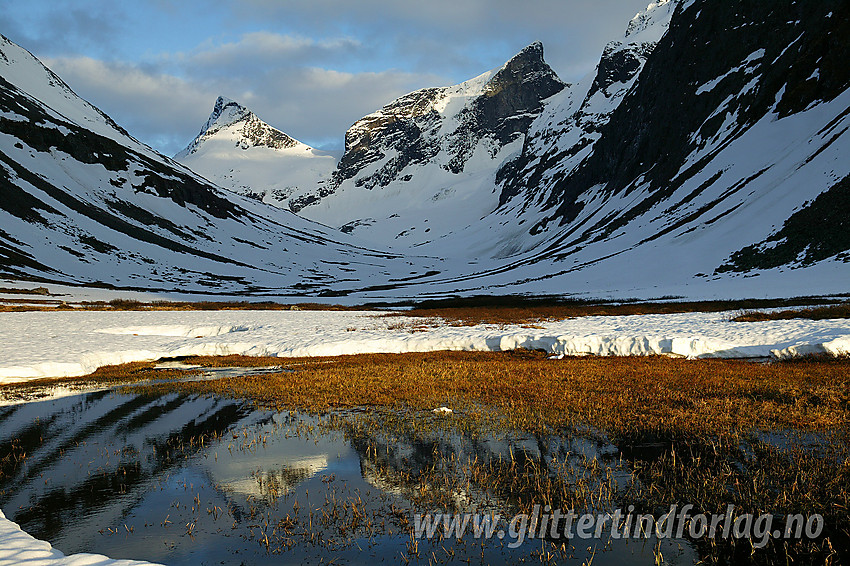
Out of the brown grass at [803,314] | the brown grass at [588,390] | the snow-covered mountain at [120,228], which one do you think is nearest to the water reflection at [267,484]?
the brown grass at [588,390]

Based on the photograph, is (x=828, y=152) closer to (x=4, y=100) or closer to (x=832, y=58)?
(x=832, y=58)

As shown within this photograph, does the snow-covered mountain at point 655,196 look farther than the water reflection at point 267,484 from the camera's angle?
Yes

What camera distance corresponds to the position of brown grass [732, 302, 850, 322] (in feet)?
95.6

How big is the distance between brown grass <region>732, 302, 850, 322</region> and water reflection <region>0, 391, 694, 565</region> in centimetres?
2588

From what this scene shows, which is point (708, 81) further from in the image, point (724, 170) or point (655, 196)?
point (724, 170)

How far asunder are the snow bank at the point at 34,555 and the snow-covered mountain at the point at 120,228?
99.8 m

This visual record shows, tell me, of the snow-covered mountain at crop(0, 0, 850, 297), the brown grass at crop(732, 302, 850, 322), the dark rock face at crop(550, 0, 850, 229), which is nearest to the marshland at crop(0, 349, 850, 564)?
the brown grass at crop(732, 302, 850, 322)

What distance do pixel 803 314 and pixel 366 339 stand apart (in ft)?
90.5

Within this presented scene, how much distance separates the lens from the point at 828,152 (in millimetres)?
67750

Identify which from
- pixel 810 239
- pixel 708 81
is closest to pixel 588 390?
pixel 810 239

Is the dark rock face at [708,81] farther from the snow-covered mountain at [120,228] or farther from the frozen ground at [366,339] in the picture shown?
the frozen ground at [366,339]

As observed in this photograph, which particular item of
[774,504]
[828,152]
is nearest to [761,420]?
[774,504]

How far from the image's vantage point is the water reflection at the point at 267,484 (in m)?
7.80

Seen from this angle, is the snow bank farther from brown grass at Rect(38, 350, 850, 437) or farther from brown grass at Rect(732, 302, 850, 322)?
brown grass at Rect(732, 302, 850, 322)
